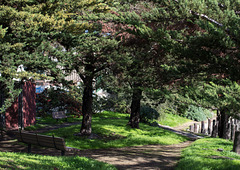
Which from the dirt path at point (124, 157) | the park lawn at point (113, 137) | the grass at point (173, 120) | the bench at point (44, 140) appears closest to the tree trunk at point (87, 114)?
the park lawn at point (113, 137)

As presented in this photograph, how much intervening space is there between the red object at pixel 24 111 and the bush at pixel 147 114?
10.1 meters

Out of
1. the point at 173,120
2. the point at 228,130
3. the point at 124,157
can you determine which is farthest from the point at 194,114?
the point at 124,157

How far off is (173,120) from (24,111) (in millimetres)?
16620

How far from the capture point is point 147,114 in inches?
1057

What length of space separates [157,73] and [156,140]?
13.9 feet

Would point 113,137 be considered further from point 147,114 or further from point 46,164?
point 147,114

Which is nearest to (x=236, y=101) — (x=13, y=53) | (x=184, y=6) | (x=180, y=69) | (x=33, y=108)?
(x=180, y=69)

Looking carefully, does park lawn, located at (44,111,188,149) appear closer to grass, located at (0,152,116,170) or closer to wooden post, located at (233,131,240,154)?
grass, located at (0,152,116,170)

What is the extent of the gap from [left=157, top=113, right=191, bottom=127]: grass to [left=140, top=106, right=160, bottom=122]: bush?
1.40 m

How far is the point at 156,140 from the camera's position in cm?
1742

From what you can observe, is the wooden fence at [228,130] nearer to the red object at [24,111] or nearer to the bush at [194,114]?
the bush at [194,114]

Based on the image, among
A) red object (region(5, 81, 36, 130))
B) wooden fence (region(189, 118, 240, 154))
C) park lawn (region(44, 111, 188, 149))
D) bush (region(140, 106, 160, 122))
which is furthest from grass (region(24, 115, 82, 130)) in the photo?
wooden fence (region(189, 118, 240, 154))

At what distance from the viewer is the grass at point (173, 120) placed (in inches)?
1123

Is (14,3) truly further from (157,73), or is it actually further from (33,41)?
(157,73)
